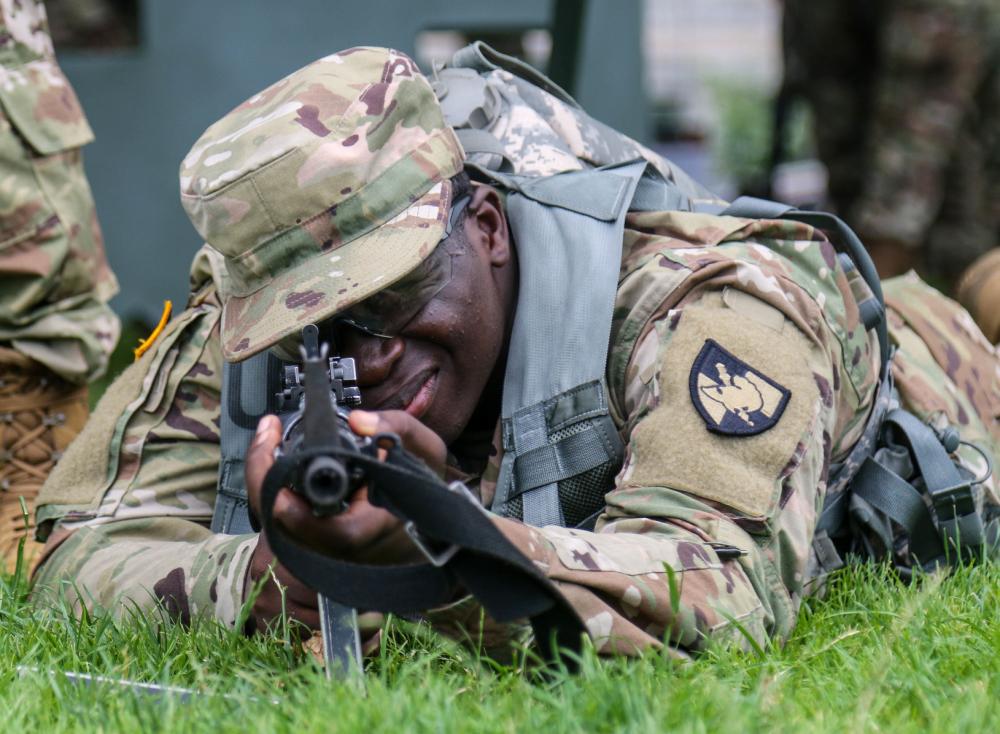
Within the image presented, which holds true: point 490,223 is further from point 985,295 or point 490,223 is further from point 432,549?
point 985,295

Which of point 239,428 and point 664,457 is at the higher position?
point 664,457

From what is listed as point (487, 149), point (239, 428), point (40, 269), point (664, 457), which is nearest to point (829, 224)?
point (487, 149)

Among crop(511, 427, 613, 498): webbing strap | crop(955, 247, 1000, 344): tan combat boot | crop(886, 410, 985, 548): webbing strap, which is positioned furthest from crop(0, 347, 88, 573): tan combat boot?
crop(955, 247, 1000, 344): tan combat boot

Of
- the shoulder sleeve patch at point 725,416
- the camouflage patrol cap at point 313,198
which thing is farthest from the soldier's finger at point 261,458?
the shoulder sleeve patch at point 725,416

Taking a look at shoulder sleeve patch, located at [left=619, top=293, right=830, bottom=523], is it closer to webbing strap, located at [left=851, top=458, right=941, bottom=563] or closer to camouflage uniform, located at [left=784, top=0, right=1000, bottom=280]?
webbing strap, located at [left=851, top=458, right=941, bottom=563]

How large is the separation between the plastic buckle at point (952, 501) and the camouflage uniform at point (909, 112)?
4.99 meters

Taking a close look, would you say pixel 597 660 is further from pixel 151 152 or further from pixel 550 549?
pixel 151 152

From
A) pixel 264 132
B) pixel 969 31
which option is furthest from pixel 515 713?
pixel 969 31

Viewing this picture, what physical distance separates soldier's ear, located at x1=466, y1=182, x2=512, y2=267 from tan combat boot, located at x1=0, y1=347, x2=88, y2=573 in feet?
5.48

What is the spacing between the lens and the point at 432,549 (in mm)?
2010

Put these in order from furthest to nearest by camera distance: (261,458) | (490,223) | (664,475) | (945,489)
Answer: (945,489), (490,223), (664,475), (261,458)

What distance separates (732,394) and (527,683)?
2.17 ft

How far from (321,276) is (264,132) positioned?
28 cm

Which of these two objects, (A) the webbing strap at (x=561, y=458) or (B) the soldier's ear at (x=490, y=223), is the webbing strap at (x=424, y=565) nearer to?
(A) the webbing strap at (x=561, y=458)
